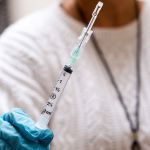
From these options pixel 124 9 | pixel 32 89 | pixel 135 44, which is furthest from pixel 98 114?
pixel 124 9

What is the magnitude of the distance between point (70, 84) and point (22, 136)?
379mm

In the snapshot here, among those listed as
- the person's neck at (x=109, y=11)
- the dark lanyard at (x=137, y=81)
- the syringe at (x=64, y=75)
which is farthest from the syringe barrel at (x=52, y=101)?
the person's neck at (x=109, y=11)

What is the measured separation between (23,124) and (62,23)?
54 centimetres

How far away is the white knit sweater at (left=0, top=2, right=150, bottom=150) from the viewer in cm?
112

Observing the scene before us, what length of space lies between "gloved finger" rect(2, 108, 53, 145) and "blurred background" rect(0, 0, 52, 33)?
1337 millimetres

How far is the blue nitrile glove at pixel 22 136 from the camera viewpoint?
0.81 metres

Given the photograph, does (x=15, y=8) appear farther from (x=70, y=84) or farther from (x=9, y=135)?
(x=9, y=135)

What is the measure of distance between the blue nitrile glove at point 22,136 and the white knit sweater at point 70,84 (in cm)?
23

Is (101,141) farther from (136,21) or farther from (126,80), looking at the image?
(136,21)

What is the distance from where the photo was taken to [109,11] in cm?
140

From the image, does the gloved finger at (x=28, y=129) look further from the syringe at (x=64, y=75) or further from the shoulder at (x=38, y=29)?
the shoulder at (x=38, y=29)

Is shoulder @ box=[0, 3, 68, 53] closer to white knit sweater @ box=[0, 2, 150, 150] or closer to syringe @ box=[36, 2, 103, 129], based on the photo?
white knit sweater @ box=[0, 2, 150, 150]

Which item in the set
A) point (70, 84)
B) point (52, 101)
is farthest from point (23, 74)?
point (52, 101)

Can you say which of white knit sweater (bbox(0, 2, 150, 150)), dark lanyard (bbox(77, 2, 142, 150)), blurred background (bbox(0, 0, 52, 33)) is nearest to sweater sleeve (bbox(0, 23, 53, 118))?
white knit sweater (bbox(0, 2, 150, 150))
